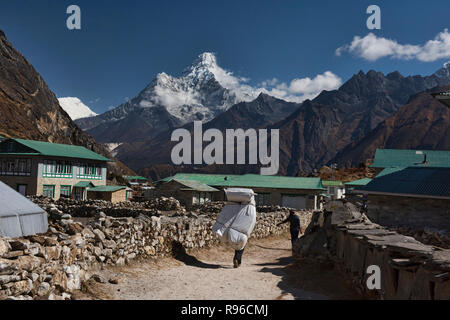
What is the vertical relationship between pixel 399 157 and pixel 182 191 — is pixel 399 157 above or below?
above

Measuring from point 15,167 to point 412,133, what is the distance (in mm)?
173986

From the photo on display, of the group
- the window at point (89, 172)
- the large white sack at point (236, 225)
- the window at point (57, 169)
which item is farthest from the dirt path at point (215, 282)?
the window at point (89, 172)

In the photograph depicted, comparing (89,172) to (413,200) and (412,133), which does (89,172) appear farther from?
(412,133)

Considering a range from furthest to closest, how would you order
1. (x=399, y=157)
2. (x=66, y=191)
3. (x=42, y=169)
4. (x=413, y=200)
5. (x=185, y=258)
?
(x=399, y=157) → (x=66, y=191) → (x=42, y=169) → (x=413, y=200) → (x=185, y=258)

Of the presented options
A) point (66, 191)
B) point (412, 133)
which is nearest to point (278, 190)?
point (66, 191)

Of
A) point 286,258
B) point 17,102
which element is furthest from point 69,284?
point 17,102

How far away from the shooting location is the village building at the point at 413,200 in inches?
627

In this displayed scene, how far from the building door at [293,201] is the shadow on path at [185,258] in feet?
111

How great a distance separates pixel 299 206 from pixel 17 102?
7019cm

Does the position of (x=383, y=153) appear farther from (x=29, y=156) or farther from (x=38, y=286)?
(x=38, y=286)

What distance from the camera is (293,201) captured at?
150 ft

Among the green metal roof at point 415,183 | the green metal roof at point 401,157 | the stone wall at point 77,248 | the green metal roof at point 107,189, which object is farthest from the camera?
the green metal roof at point 401,157

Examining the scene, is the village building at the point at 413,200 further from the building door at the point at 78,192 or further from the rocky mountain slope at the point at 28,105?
the rocky mountain slope at the point at 28,105
